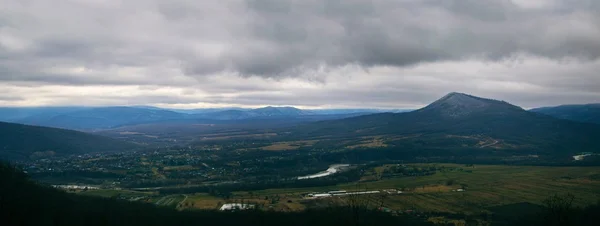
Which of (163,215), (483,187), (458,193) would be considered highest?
(163,215)

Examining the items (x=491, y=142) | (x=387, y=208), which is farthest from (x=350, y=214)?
(x=491, y=142)

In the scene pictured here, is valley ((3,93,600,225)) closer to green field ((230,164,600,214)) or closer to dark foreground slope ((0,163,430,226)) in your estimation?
green field ((230,164,600,214))

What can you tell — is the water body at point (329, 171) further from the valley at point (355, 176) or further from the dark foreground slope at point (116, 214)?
the dark foreground slope at point (116, 214)

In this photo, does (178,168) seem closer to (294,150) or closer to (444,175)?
(294,150)

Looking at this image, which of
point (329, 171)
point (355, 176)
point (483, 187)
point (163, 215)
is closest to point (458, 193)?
point (483, 187)

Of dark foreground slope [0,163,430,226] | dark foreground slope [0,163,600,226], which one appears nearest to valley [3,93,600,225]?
dark foreground slope [0,163,600,226]

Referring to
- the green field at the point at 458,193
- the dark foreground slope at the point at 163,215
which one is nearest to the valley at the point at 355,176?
the green field at the point at 458,193

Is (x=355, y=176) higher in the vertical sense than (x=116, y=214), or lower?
lower

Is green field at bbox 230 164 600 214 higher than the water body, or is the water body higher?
green field at bbox 230 164 600 214

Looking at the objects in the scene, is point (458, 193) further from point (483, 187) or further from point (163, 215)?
point (163, 215)
